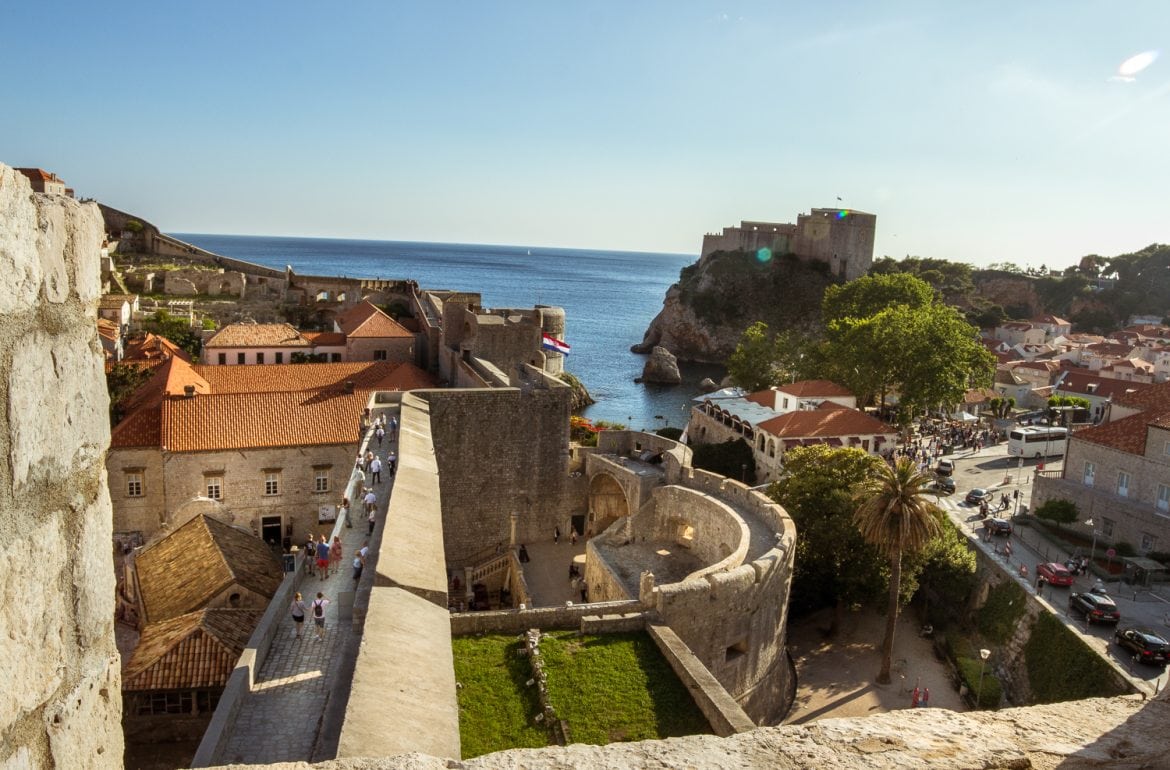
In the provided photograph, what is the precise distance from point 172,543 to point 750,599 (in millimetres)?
15434

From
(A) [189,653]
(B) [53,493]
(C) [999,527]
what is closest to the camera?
(B) [53,493]

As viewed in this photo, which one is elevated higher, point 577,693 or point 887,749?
point 887,749

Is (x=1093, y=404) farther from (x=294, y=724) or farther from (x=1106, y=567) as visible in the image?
(x=294, y=724)

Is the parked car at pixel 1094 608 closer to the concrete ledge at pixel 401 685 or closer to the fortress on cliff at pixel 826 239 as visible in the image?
the concrete ledge at pixel 401 685

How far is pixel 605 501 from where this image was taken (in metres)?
30.0

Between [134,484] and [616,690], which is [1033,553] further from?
[134,484]

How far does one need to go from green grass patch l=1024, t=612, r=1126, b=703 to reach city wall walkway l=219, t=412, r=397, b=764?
17.0 meters

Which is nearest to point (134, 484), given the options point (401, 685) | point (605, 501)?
point (605, 501)

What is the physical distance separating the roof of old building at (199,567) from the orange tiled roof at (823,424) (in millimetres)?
23441

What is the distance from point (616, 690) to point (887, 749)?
10566mm

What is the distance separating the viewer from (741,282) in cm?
10056

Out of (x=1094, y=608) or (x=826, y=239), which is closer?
(x=1094, y=608)

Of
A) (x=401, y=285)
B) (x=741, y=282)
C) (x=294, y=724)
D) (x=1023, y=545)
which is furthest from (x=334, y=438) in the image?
(x=741, y=282)

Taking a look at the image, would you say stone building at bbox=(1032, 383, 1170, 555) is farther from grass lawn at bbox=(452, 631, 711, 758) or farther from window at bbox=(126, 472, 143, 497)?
window at bbox=(126, 472, 143, 497)
